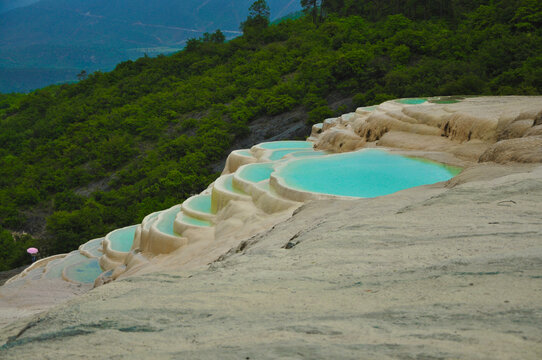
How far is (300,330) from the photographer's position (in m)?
1.95

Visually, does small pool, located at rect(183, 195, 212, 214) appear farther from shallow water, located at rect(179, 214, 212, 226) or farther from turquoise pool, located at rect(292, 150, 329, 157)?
turquoise pool, located at rect(292, 150, 329, 157)

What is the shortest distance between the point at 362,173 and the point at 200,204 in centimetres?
386

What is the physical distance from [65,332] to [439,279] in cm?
175

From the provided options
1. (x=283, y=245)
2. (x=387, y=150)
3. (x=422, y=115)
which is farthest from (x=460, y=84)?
(x=283, y=245)

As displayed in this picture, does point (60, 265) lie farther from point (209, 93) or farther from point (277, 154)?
point (209, 93)

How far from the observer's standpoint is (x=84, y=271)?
512 inches

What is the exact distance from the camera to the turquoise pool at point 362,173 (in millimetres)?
7992

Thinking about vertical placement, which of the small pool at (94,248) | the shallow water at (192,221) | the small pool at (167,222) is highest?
the shallow water at (192,221)

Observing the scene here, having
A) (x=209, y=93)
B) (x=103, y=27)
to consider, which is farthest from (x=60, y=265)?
(x=103, y=27)

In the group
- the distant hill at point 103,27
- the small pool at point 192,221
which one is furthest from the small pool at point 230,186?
the distant hill at point 103,27

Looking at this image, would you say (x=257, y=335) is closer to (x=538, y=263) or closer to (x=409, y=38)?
(x=538, y=263)

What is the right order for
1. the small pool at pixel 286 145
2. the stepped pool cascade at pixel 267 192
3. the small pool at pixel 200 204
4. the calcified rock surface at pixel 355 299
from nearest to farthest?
the calcified rock surface at pixel 355 299, the stepped pool cascade at pixel 267 192, the small pool at pixel 200 204, the small pool at pixel 286 145

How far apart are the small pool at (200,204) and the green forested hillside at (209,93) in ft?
36.9

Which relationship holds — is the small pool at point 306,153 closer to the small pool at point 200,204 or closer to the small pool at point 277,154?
the small pool at point 277,154
